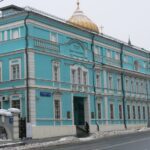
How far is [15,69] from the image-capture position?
33.7m

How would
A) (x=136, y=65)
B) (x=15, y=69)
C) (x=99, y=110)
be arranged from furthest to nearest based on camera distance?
1. (x=136, y=65)
2. (x=99, y=110)
3. (x=15, y=69)

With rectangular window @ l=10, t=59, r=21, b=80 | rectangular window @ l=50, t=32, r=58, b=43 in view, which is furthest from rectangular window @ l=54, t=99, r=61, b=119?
rectangular window @ l=50, t=32, r=58, b=43

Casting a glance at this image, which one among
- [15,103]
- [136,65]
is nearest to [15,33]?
[15,103]

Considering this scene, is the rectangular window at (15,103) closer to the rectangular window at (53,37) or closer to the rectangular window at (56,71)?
the rectangular window at (56,71)

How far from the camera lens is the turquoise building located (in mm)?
32844

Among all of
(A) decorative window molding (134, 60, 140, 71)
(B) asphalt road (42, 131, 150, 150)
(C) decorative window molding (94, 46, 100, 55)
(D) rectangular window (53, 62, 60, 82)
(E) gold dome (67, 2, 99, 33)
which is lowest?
(B) asphalt road (42, 131, 150, 150)

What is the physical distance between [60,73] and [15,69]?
438 cm

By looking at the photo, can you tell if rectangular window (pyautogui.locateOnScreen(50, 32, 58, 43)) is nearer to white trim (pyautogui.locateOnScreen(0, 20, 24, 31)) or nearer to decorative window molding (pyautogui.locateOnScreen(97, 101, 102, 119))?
white trim (pyautogui.locateOnScreen(0, 20, 24, 31))

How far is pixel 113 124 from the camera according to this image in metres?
44.5

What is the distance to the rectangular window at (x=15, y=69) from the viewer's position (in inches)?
1310

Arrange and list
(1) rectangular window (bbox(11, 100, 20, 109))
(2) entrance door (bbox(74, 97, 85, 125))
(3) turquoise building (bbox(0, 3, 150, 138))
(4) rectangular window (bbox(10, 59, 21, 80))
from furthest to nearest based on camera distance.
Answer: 1. (2) entrance door (bbox(74, 97, 85, 125))
2. (4) rectangular window (bbox(10, 59, 21, 80))
3. (1) rectangular window (bbox(11, 100, 20, 109))
4. (3) turquoise building (bbox(0, 3, 150, 138))

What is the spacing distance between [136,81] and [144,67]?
12.6 ft

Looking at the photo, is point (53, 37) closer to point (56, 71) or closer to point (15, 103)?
point (56, 71)

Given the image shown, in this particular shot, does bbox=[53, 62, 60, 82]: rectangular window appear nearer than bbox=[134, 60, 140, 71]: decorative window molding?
Yes
